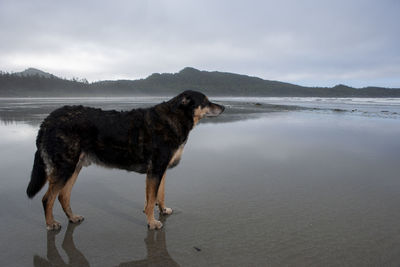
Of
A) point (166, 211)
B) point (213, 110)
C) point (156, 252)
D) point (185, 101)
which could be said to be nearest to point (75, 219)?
point (166, 211)

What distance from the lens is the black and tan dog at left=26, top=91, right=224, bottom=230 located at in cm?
346

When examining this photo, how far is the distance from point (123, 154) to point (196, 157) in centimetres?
325

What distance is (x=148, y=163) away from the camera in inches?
146

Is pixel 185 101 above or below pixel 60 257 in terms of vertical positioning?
above

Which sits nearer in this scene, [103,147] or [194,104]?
[103,147]

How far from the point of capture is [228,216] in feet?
11.9

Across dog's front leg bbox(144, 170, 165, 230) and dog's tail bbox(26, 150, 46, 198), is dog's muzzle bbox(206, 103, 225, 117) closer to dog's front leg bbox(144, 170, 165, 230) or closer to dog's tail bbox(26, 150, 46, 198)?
dog's front leg bbox(144, 170, 165, 230)

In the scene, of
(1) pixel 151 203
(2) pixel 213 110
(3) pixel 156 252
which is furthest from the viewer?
(2) pixel 213 110

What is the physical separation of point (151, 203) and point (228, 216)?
3.44 ft

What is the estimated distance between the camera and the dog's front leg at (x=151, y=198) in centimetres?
349

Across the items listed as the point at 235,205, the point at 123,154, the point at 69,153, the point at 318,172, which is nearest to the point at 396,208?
the point at 318,172

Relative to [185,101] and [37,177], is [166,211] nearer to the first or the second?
[185,101]

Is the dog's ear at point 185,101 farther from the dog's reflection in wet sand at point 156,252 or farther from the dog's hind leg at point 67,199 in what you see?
the dog's reflection in wet sand at point 156,252

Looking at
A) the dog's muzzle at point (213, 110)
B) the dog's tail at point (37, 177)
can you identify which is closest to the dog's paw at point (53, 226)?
the dog's tail at point (37, 177)
